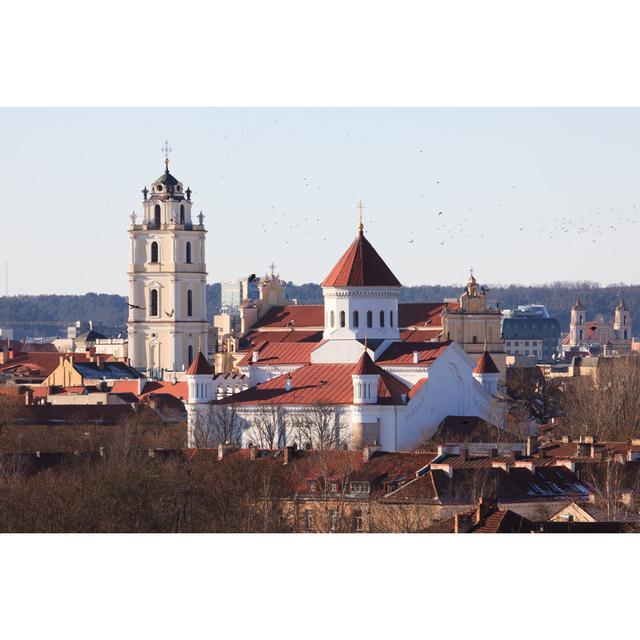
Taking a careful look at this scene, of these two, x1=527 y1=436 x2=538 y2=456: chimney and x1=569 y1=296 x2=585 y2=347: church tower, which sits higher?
x1=569 y1=296 x2=585 y2=347: church tower

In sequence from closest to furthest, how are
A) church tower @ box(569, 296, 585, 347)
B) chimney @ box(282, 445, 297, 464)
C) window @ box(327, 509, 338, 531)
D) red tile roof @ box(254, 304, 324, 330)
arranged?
1. window @ box(327, 509, 338, 531)
2. chimney @ box(282, 445, 297, 464)
3. red tile roof @ box(254, 304, 324, 330)
4. church tower @ box(569, 296, 585, 347)

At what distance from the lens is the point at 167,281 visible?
97.2 meters

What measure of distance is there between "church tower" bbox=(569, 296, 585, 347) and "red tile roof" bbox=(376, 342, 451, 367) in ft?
380

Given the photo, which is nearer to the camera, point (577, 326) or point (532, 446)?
point (532, 446)

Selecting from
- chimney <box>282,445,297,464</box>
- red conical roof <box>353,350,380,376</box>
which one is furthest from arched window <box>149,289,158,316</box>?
chimney <box>282,445,297,464</box>

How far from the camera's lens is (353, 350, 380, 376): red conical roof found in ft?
212

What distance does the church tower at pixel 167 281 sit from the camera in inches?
3809

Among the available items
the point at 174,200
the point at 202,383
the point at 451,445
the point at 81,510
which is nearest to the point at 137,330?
the point at 174,200

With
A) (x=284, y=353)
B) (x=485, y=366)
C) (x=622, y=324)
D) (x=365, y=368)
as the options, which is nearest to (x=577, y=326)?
(x=622, y=324)

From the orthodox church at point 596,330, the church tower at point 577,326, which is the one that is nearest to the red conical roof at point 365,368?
the orthodox church at point 596,330

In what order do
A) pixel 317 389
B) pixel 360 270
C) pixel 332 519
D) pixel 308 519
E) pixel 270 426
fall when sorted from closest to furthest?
pixel 332 519, pixel 308 519, pixel 270 426, pixel 317 389, pixel 360 270

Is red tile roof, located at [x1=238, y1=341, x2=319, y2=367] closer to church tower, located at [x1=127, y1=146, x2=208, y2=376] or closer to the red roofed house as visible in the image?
the red roofed house

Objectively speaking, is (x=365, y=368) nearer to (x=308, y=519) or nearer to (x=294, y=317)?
(x=308, y=519)

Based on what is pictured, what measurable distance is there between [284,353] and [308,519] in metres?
30.5
